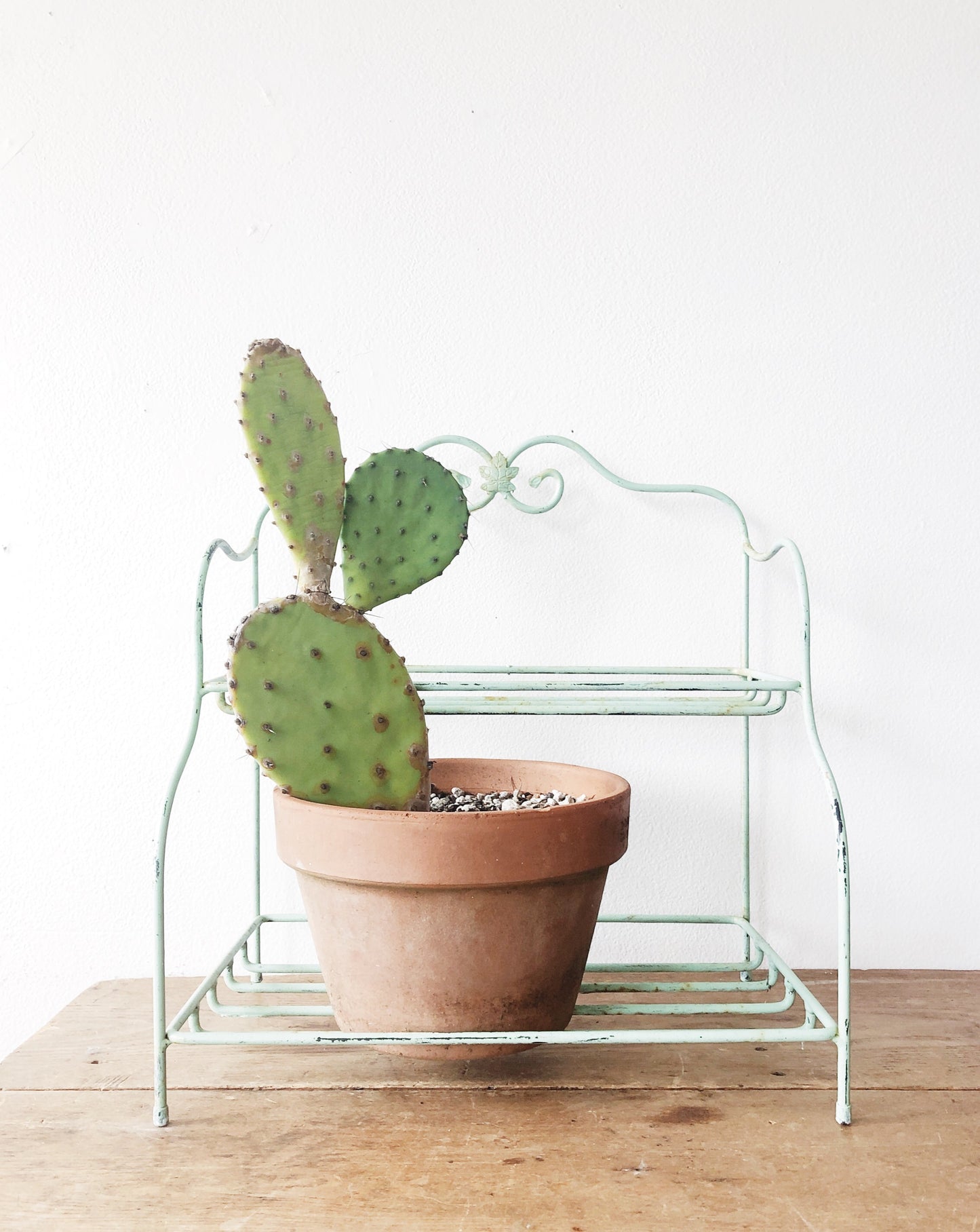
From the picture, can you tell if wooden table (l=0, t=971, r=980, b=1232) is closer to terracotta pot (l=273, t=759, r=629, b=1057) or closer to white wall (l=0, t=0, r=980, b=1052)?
terracotta pot (l=273, t=759, r=629, b=1057)

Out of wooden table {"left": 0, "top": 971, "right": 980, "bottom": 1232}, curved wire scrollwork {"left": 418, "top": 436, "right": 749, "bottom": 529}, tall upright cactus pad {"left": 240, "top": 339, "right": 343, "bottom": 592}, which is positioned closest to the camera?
wooden table {"left": 0, "top": 971, "right": 980, "bottom": 1232}

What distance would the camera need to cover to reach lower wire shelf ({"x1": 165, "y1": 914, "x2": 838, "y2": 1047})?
839 millimetres

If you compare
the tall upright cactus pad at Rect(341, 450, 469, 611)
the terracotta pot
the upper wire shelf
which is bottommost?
the terracotta pot

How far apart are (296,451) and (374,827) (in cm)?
31

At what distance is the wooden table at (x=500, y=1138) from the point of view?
0.74m

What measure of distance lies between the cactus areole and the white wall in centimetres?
31

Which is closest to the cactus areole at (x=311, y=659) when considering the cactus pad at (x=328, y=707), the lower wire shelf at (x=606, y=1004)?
the cactus pad at (x=328, y=707)

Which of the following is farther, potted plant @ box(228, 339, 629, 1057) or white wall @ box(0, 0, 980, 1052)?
white wall @ box(0, 0, 980, 1052)

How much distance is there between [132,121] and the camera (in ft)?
3.84

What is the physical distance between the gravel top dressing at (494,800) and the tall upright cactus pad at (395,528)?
0.64 ft

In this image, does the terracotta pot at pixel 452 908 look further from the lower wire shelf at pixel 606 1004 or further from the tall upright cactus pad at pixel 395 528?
the tall upright cactus pad at pixel 395 528

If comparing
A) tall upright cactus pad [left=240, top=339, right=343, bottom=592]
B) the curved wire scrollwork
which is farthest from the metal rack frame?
tall upright cactus pad [left=240, top=339, right=343, bottom=592]

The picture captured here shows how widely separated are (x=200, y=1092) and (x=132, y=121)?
39.2 inches

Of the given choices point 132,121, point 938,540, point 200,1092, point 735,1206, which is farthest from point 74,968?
point 938,540
